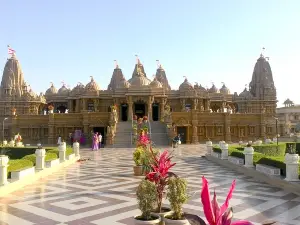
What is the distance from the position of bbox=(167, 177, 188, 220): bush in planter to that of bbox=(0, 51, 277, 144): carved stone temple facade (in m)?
28.5

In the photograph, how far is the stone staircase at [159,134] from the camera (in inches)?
1382

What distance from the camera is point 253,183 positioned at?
12781mm

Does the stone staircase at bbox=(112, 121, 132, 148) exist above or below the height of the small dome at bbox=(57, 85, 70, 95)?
below

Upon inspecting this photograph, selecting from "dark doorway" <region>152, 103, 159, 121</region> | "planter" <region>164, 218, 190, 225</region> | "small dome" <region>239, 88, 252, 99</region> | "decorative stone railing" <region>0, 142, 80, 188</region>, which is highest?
"small dome" <region>239, 88, 252, 99</region>

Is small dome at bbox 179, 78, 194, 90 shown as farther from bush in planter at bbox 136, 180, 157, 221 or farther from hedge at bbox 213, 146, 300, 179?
bush in planter at bbox 136, 180, 157, 221

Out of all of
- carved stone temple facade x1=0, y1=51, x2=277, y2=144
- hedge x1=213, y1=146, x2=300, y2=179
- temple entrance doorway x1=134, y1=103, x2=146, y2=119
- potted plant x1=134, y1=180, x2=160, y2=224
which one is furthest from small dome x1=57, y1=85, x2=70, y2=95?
potted plant x1=134, y1=180, x2=160, y2=224

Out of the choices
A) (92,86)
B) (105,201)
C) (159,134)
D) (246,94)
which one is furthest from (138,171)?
(246,94)

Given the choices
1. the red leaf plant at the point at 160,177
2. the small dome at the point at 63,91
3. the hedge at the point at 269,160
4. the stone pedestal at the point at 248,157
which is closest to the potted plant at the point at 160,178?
the red leaf plant at the point at 160,177

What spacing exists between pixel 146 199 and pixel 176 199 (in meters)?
0.58

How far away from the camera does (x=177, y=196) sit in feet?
21.4

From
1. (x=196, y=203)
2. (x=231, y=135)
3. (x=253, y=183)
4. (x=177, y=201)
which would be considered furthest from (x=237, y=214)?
(x=231, y=135)

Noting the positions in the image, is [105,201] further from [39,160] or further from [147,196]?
[39,160]

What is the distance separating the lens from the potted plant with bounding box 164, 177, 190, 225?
6.52 metres

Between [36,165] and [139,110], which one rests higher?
[139,110]
